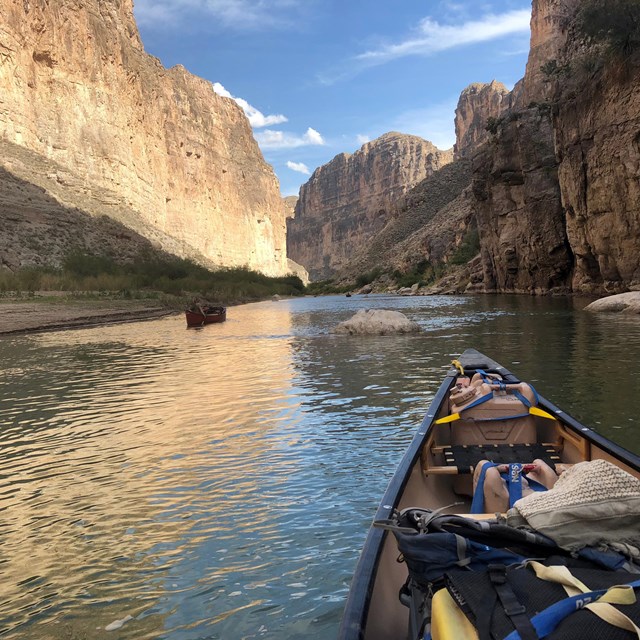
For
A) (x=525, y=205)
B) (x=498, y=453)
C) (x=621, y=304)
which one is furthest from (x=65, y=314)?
(x=525, y=205)

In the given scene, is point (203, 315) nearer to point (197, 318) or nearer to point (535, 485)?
point (197, 318)

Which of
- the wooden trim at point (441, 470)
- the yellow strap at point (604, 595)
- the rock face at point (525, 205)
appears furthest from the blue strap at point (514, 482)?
the rock face at point (525, 205)

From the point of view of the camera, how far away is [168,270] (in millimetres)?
62344

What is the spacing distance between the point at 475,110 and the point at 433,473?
200256 mm

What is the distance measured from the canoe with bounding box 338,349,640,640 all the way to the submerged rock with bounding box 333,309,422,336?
12274mm

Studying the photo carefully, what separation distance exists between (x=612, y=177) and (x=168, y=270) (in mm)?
47101

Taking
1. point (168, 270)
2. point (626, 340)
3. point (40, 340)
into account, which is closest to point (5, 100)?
point (168, 270)

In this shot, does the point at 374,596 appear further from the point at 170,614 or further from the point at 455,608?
the point at 170,614

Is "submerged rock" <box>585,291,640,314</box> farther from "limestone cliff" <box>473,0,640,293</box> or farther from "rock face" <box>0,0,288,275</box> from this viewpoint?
"rock face" <box>0,0,288,275</box>

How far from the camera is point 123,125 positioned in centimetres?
7494

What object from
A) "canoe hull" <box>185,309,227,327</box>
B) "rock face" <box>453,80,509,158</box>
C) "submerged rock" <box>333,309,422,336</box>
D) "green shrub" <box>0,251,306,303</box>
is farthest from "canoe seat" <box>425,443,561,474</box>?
"rock face" <box>453,80,509,158</box>

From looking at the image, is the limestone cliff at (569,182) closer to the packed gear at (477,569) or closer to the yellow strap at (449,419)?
the yellow strap at (449,419)

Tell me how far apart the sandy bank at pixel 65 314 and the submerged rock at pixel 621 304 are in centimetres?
2403

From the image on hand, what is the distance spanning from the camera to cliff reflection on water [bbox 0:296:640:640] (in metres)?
3.43
